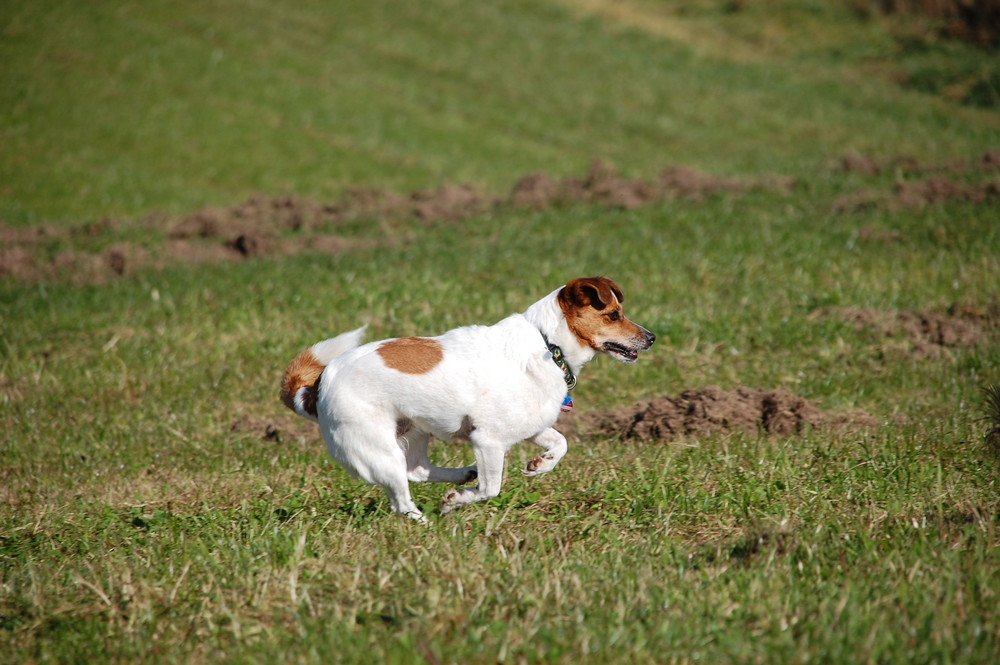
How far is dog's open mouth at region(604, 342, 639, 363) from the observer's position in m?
5.65

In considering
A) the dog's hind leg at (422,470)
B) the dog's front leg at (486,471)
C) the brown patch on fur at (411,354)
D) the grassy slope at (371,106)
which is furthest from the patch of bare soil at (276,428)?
the grassy slope at (371,106)

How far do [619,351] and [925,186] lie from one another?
9.06 m

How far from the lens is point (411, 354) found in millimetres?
5340

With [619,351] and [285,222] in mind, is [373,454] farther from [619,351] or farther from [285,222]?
[285,222]

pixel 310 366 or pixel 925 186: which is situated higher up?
pixel 925 186

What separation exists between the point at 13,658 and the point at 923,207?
1157 centimetres

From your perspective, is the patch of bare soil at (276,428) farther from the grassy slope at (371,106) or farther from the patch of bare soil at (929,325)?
the grassy slope at (371,106)

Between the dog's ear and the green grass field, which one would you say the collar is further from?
the green grass field

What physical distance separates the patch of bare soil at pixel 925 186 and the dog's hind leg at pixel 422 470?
8798mm

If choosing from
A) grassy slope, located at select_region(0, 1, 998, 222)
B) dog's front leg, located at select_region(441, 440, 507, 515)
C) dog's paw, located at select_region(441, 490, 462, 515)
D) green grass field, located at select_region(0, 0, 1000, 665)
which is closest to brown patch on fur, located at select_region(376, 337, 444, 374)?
dog's front leg, located at select_region(441, 440, 507, 515)

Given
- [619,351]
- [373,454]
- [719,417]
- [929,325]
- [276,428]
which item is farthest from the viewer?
[929,325]

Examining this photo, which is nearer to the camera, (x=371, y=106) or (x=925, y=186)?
(x=925, y=186)

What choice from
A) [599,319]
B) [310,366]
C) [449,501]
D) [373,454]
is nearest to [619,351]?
[599,319]

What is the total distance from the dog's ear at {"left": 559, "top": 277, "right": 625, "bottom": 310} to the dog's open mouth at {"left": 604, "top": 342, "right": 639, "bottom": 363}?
0.77 ft
